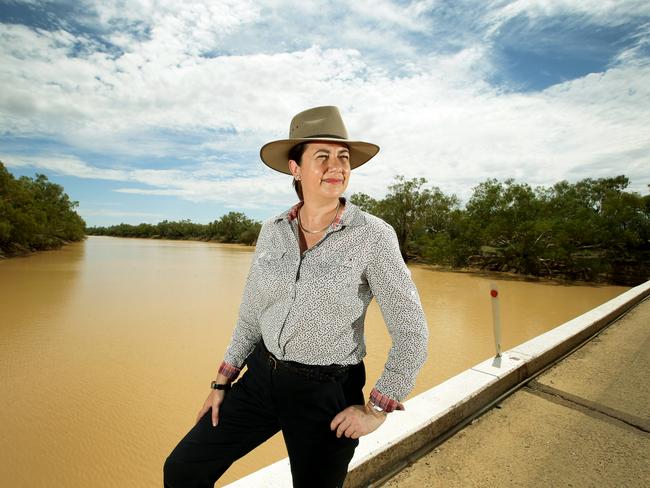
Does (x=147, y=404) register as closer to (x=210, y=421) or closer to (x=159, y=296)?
(x=210, y=421)

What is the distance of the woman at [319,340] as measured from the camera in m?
1.07

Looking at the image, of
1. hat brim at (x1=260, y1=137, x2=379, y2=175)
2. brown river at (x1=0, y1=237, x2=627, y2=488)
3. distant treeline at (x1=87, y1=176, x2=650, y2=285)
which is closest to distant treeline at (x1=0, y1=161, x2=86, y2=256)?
brown river at (x1=0, y1=237, x2=627, y2=488)

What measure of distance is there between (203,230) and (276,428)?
255 ft

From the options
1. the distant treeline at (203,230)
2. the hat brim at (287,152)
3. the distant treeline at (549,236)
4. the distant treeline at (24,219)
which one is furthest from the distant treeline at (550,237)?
the distant treeline at (203,230)

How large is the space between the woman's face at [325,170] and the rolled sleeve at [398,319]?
0.28 metres

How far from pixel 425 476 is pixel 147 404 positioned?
11.1 feet

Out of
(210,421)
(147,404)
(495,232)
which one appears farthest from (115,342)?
(495,232)

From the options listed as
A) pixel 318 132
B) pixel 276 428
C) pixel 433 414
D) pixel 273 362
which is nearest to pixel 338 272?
pixel 273 362

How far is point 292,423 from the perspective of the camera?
3.67 ft

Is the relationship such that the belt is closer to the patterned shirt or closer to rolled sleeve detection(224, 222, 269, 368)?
the patterned shirt

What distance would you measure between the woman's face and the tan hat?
4 cm

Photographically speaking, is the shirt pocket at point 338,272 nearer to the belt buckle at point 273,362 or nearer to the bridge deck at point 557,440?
the belt buckle at point 273,362

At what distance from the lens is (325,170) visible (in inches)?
49.5

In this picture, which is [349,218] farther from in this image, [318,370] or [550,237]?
[550,237]
